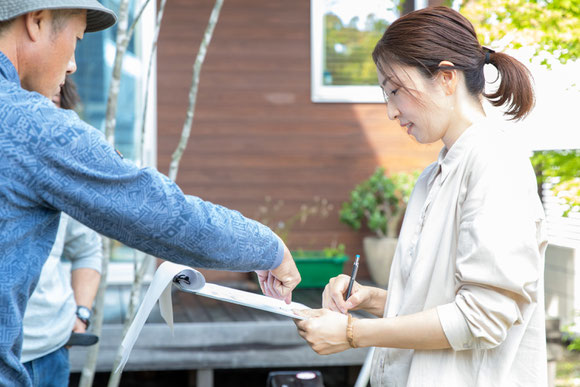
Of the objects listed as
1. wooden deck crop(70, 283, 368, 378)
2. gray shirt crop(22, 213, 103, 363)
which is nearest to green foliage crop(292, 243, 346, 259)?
wooden deck crop(70, 283, 368, 378)

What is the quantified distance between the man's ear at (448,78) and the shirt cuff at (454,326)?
47cm

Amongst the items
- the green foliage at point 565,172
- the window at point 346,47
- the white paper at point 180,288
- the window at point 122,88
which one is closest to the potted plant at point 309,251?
the window at point 346,47

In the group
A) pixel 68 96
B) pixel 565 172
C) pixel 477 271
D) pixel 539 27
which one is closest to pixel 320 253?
pixel 565 172

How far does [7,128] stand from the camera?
45.3 inches

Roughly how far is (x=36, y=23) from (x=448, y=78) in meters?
0.85

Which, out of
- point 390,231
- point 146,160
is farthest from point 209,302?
point 390,231

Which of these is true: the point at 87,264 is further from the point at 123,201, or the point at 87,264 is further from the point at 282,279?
the point at 123,201

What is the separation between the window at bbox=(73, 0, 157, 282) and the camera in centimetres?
567

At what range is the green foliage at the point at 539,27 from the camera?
307 centimetres

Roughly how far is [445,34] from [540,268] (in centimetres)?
54

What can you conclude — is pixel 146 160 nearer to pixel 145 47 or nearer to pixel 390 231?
pixel 145 47

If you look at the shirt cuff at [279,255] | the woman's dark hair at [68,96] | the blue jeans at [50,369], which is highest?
the woman's dark hair at [68,96]

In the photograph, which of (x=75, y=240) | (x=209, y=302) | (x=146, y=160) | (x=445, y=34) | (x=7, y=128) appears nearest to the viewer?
(x=7, y=128)

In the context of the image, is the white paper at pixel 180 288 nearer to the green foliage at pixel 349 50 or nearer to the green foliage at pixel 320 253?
the green foliage at pixel 320 253
